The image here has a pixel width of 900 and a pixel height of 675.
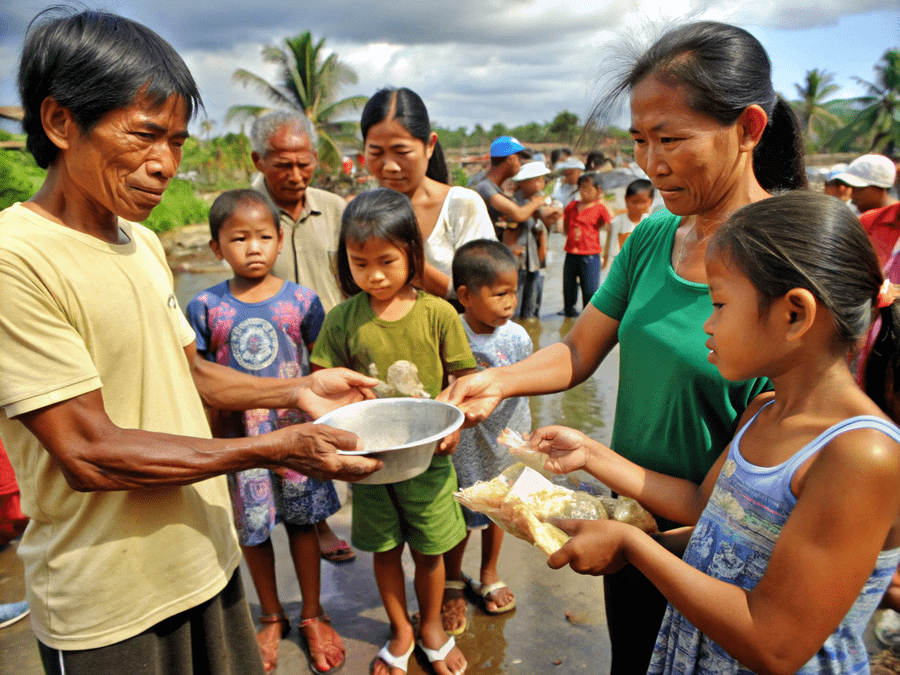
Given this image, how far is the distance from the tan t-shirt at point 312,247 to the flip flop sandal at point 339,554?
1386mm

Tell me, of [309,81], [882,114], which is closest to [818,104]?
[882,114]

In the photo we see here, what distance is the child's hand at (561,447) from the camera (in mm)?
1717

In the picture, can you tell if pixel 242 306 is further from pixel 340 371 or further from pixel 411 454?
pixel 411 454

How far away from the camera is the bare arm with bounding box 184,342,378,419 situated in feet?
6.89

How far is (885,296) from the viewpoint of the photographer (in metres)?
1.26

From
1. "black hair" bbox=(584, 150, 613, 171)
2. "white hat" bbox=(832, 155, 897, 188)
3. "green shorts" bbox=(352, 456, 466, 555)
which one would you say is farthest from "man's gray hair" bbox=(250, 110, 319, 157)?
"black hair" bbox=(584, 150, 613, 171)

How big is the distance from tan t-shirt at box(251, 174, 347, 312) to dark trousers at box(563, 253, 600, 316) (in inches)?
204

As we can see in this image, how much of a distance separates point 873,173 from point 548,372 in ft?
17.3

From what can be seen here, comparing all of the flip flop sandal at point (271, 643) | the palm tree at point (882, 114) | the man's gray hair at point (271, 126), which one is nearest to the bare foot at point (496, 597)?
the flip flop sandal at point (271, 643)

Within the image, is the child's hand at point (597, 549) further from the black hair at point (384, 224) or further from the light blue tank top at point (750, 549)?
the black hair at point (384, 224)

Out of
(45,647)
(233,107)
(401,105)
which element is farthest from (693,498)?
(233,107)

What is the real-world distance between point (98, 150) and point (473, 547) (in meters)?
2.77

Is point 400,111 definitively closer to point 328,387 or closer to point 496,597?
point 328,387

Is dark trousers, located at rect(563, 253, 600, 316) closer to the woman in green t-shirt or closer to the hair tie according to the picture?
the woman in green t-shirt
